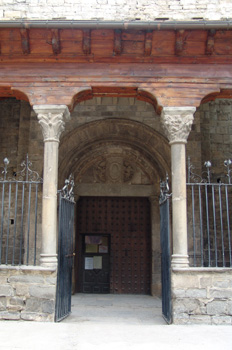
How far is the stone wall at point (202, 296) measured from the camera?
6.00m

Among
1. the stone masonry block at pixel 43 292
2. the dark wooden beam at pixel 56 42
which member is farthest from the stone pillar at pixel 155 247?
the dark wooden beam at pixel 56 42

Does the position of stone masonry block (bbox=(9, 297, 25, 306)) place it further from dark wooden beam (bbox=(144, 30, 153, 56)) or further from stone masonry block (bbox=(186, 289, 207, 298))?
dark wooden beam (bbox=(144, 30, 153, 56))

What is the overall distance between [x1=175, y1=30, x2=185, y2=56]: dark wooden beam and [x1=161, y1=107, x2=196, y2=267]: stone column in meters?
1.01

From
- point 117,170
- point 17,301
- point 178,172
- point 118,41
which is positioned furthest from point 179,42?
point 17,301

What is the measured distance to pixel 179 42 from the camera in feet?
21.6

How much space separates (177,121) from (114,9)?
2.98 m

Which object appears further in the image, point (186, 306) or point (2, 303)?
point (2, 303)

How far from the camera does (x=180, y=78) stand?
6.80 metres

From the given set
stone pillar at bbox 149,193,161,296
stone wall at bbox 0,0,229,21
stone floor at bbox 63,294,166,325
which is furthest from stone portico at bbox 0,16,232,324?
stone pillar at bbox 149,193,161,296

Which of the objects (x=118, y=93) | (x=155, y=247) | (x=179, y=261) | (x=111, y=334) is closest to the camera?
(x=111, y=334)

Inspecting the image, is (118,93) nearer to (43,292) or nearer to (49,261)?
(49,261)

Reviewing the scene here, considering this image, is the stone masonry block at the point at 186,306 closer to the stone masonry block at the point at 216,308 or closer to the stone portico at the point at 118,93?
the stone portico at the point at 118,93

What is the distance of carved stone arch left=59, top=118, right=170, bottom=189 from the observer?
30.7 feet

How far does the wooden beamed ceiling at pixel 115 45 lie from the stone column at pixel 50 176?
1.00 meters
